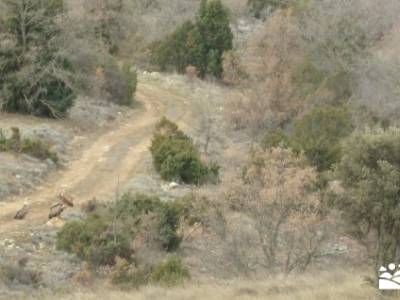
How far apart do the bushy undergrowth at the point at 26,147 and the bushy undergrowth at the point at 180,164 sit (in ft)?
9.24

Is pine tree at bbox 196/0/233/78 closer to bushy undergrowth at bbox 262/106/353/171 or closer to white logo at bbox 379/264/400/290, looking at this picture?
bushy undergrowth at bbox 262/106/353/171

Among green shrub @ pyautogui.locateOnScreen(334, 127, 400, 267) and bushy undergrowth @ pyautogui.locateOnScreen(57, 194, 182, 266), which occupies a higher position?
green shrub @ pyautogui.locateOnScreen(334, 127, 400, 267)

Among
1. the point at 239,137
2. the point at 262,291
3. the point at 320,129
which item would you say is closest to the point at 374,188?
the point at 262,291

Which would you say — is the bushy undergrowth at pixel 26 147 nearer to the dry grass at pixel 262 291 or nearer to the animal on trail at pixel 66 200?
the animal on trail at pixel 66 200

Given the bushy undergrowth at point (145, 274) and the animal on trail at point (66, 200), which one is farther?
the animal on trail at point (66, 200)

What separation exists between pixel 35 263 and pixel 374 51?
2488 cm

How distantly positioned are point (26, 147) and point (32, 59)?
5.51 metres

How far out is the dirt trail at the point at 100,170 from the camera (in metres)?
18.1

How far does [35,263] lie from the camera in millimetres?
15156

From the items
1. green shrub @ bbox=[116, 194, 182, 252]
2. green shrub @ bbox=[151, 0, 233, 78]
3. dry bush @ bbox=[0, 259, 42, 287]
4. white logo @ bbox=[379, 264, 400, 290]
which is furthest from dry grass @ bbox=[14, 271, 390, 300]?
green shrub @ bbox=[151, 0, 233, 78]

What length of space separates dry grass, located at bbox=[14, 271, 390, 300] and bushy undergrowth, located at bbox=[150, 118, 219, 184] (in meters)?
10.1

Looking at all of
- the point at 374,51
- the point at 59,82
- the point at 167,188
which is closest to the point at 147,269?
the point at 167,188

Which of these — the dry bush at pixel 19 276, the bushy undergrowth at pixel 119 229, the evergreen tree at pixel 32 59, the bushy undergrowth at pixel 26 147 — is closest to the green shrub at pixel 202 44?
the evergreen tree at pixel 32 59

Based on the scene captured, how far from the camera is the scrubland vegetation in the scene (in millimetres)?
12930
